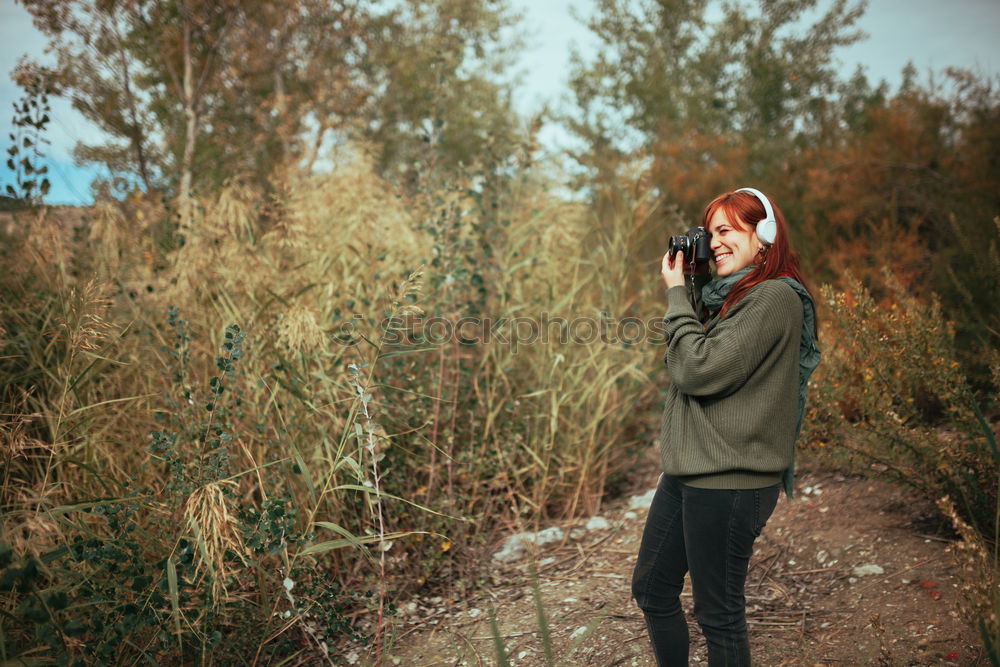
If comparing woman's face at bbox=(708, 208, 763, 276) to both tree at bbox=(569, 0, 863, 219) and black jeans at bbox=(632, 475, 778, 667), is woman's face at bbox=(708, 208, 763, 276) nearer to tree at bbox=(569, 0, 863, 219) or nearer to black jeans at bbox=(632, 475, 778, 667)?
black jeans at bbox=(632, 475, 778, 667)

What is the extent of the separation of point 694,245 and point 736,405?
0.47m

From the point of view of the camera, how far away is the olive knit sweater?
167cm

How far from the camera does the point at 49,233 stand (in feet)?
12.0

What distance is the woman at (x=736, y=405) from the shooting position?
168 cm

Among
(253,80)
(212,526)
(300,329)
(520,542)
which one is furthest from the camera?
(253,80)

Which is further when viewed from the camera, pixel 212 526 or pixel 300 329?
pixel 300 329

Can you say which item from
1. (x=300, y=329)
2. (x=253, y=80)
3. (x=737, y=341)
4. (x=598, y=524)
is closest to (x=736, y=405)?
(x=737, y=341)

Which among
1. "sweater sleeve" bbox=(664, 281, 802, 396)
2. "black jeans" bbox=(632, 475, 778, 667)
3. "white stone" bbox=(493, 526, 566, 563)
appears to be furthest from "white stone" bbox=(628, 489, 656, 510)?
"sweater sleeve" bbox=(664, 281, 802, 396)

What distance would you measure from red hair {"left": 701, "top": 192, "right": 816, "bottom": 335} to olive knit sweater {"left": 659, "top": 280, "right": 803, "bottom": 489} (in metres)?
0.07

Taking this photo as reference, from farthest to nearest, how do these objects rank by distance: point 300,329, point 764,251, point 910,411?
point 910,411 < point 300,329 < point 764,251

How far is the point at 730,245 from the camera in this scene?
1859mm

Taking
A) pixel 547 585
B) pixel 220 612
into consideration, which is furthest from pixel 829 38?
pixel 220 612

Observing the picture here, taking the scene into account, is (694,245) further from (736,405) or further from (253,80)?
(253,80)

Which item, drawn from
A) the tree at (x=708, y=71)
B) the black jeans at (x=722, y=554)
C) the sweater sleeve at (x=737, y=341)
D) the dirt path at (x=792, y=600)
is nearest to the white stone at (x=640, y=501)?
the dirt path at (x=792, y=600)
